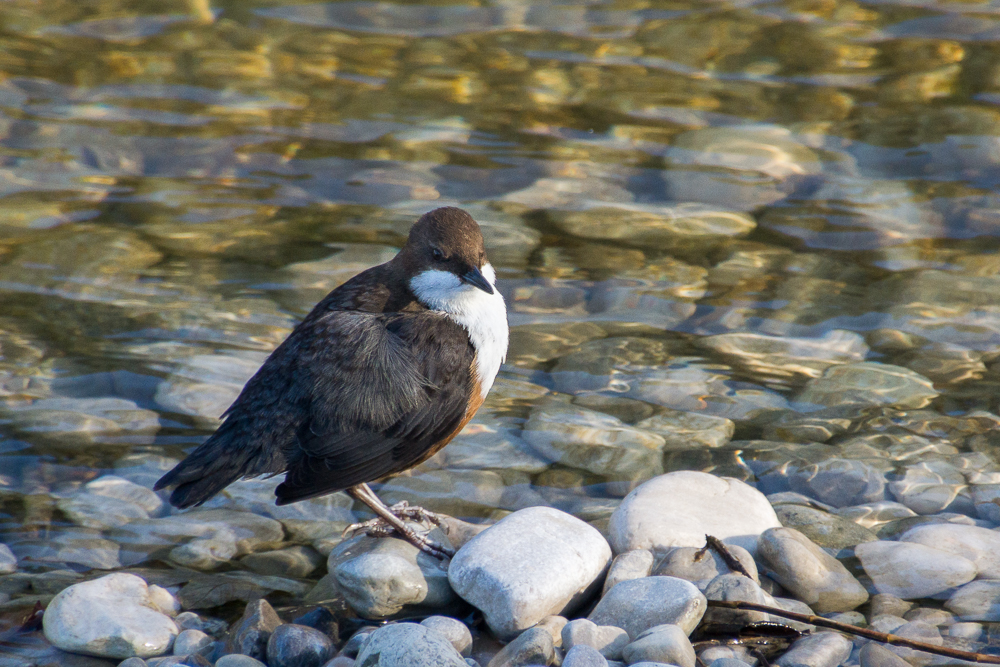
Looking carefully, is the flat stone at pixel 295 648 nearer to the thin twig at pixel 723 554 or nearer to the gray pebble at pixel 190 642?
the gray pebble at pixel 190 642

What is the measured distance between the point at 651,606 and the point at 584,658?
412 mm

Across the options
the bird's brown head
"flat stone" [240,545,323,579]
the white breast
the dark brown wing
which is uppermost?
the bird's brown head

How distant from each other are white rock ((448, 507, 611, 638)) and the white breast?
2.20 feet

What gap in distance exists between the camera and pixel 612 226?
6977 millimetres

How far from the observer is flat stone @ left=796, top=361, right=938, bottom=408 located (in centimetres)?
512

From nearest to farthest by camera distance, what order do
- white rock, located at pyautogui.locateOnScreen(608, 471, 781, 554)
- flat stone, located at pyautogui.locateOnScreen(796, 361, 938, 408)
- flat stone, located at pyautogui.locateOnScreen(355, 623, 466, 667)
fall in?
flat stone, located at pyautogui.locateOnScreen(355, 623, 466, 667), white rock, located at pyautogui.locateOnScreen(608, 471, 781, 554), flat stone, located at pyautogui.locateOnScreen(796, 361, 938, 408)

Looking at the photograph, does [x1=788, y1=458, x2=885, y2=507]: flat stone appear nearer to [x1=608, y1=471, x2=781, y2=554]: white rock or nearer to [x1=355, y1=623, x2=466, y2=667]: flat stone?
[x1=608, y1=471, x2=781, y2=554]: white rock

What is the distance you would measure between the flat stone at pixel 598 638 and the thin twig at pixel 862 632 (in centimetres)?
37

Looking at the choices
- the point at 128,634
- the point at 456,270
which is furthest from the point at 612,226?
the point at 128,634

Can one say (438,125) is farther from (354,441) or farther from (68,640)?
(68,640)

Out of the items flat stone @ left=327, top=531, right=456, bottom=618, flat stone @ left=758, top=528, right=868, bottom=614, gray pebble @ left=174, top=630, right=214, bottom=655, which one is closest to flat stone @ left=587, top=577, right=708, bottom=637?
flat stone @ left=758, top=528, right=868, bottom=614

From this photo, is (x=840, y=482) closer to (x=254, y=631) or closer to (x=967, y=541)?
(x=967, y=541)

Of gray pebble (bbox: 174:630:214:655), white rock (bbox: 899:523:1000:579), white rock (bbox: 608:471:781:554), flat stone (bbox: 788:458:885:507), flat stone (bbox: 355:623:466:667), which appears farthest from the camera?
flat stone (bbox: 788:458:885:507)

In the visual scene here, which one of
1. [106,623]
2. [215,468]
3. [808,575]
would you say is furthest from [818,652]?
[106,623]
